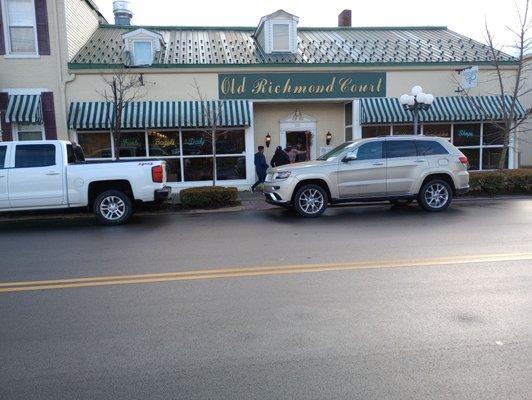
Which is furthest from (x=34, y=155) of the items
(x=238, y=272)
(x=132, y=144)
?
(x=238, y=272)

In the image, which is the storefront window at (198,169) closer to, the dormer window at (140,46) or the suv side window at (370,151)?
the dormer window at (140,46)

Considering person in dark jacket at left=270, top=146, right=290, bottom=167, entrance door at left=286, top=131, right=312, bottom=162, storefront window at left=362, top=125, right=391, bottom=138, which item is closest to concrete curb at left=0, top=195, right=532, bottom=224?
person in dark jacket at left=270, top=146, right=290, bottom=167

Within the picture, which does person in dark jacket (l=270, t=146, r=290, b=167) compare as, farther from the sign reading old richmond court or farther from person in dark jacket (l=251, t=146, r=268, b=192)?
the sign reading old richmond court

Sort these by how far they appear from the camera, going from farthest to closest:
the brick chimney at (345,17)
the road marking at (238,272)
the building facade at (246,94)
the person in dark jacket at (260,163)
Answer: the brick chimney at (345,17)
the building facade at (246,94)
the person in dark jacket at (260,163)
the road marking at (238,272)

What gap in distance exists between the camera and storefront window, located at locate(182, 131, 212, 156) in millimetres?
16416

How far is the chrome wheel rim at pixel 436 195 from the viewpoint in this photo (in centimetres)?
1121

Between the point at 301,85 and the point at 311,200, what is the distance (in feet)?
23.0

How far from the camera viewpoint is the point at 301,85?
16.5 metres

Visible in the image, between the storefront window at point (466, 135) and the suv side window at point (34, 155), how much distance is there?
13959 millimetres

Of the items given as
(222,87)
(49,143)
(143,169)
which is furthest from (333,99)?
(49,143)

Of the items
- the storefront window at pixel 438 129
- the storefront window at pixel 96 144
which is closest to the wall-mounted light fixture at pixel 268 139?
the storefront window at pixel 96 144

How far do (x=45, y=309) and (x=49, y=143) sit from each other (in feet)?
20.6

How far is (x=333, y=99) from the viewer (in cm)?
1680

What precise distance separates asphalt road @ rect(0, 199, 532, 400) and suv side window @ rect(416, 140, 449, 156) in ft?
10.9
